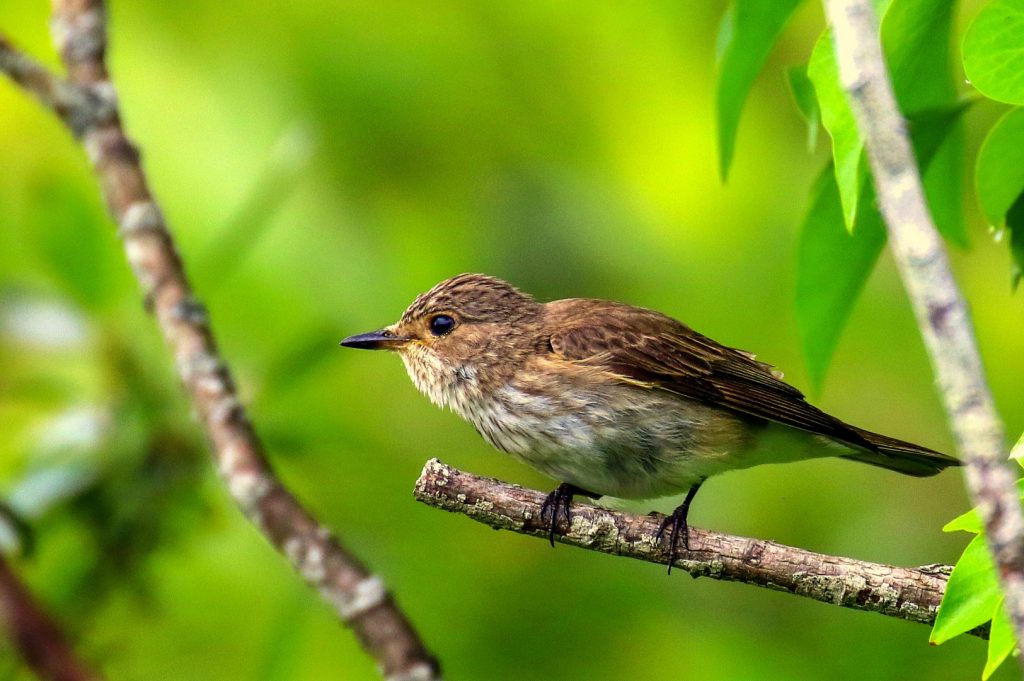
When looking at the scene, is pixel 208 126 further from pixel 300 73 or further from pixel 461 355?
pixel 461 355

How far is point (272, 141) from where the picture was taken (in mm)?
4926

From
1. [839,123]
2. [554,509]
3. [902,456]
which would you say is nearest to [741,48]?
[839,123]

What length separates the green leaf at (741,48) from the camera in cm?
260

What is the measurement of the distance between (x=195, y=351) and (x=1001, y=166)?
5.94 ft

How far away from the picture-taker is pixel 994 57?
84.7 inches

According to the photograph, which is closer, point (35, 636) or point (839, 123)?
point (35, 636)

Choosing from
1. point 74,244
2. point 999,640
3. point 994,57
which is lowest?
point 999,640

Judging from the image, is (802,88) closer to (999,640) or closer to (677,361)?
(999,640)

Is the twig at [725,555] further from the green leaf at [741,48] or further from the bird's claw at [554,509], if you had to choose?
the green leaf at [741,48]

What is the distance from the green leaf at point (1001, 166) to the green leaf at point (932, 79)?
16 cm

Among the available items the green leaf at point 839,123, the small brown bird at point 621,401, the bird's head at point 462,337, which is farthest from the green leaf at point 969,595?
the bird's head at point 462,337

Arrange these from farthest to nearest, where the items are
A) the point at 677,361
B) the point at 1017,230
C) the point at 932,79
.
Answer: the point at 677,361 → the point at 1017,230 → the point at 932,79

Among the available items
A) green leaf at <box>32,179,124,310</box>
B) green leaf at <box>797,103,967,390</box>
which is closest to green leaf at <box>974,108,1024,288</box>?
green leaf at <box>797,103,967,390</box>

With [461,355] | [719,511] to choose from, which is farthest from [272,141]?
[719,511]
